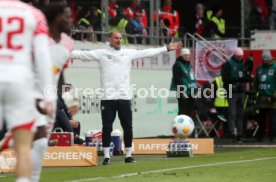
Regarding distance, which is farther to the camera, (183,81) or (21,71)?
(183,81)

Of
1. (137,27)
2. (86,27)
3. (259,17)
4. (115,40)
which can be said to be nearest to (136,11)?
(137,27)

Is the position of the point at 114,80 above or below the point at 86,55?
below

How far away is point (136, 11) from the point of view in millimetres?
27469

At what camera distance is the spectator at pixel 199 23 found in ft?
98.9

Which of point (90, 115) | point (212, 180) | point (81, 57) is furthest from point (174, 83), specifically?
point (212, 180)

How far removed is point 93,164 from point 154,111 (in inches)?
399

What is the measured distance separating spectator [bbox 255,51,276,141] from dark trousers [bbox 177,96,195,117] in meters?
1.93

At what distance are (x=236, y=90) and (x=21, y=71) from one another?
1648 cm

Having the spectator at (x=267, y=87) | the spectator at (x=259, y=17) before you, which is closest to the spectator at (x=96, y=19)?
the spectator at (x=267, y=87)

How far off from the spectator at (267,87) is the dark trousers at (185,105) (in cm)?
193

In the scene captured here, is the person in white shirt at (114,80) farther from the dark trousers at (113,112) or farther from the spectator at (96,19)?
the spectator at (96,19)

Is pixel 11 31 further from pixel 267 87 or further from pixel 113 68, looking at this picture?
pixel 267 87

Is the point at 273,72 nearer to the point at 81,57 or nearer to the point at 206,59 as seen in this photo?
the point at 206,59

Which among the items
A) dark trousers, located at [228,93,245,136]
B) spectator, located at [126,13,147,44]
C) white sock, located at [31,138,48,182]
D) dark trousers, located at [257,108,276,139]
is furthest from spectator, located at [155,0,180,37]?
white sock, located at [31,138,48,182]
